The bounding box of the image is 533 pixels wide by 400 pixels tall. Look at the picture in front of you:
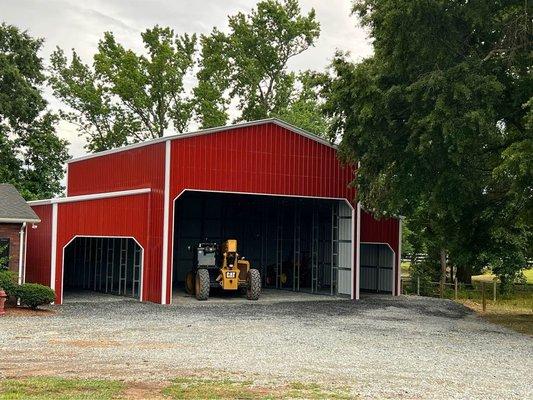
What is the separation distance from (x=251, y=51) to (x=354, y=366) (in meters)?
42.3

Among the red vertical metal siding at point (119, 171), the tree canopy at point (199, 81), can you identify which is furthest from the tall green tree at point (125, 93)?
the red vertical metal siding at point (119, 171)

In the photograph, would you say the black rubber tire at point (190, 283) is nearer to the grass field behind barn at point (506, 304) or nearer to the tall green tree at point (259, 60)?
the grass field behind barn at point (506, 304)

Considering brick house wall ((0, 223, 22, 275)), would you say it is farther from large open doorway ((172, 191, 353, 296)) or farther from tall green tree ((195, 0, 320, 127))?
tall green tree ((195, 0, 320, 127))

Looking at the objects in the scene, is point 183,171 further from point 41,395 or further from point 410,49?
point 41,395

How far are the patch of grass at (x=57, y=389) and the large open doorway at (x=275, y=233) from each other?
18.5 m

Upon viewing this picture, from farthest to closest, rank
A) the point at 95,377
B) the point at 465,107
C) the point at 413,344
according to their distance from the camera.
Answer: the point at 465,107 → the point at 413,344 → the point at 95,377

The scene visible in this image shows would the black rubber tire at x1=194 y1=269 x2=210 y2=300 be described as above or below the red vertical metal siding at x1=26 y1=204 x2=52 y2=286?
below

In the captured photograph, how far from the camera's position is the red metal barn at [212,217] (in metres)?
23.3

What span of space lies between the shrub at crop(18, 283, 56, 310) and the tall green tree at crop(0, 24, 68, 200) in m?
19.9

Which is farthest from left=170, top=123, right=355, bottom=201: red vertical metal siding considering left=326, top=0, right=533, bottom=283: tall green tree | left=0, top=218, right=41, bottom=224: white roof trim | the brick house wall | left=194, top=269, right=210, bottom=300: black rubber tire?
the brick house wall

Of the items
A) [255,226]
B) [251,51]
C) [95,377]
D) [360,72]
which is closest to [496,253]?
[255,226]

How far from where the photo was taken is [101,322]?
58.6 ft

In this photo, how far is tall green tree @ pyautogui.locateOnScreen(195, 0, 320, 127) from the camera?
168ft

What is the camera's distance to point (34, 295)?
20.1 meters
